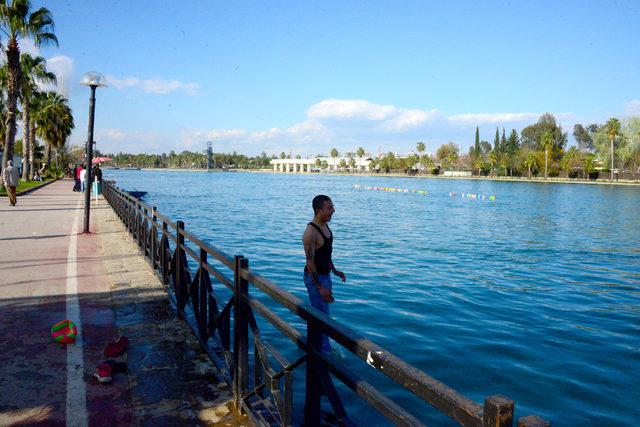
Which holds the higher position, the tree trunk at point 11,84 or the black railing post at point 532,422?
the tree trunk at point 11,84

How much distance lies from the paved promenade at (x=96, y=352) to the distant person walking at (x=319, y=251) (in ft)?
4.74

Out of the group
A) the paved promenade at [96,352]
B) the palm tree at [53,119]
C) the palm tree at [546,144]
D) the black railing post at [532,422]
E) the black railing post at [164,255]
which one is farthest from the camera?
the palm tree at [546,144]

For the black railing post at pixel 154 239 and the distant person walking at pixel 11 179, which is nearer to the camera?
the black railing post at pixel 154 239

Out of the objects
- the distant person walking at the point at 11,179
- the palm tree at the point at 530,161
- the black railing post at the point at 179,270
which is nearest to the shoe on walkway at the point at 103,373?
the black railing post at the point at 179,270

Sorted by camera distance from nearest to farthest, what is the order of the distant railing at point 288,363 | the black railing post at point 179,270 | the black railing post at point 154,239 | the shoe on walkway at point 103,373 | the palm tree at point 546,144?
the distant railing at point 288,363 < the shoe on walkway at point 103,373 < the black railing post at point 179,270 < the black railing post at point 154,239 < the palm tree at point 546,144

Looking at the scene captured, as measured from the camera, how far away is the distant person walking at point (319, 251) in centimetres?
560

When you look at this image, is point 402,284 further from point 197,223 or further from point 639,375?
point 197,223

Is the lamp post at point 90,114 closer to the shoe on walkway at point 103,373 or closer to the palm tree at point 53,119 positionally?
the shoe on walkway at point 103,373

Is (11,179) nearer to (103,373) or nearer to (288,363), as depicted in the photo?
(103,373)

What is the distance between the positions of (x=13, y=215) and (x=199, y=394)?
17.0 m

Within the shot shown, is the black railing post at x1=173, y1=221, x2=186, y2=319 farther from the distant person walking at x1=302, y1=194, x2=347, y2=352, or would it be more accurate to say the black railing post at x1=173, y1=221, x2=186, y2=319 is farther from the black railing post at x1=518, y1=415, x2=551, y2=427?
the black railing post at x1=518, y1=415, x2=551, y2=427

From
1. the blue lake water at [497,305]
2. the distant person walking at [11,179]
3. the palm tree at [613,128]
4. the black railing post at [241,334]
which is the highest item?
the palm tree at [613,128]

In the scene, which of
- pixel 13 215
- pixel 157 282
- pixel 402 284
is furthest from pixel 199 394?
pixel 13 215

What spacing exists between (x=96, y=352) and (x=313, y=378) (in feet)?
10.2
